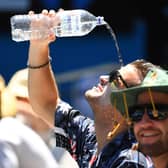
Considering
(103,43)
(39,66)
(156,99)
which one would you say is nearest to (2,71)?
(103,43)

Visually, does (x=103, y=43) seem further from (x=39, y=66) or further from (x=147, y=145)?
(x=147, y=145)

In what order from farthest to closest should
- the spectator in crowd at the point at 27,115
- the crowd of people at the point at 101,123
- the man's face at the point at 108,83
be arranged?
the spectator in crowd at the point at 27,115 → the man's face at the point at 108,83 → the crowd of people at the point at 101,123

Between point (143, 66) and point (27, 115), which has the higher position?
point (143, 66)

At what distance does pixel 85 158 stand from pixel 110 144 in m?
0.25

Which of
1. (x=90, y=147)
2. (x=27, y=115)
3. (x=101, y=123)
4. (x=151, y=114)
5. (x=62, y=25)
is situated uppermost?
(x=62, y=25)

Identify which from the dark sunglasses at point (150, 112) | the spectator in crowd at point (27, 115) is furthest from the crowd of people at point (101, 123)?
the spectator in crowd at point (27, 115)

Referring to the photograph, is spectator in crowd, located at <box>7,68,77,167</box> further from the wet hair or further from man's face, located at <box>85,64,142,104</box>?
the wet hair

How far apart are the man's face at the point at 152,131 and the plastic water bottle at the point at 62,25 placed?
0.74 metres

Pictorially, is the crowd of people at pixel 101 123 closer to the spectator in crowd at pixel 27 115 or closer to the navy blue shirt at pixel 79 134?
the navy blue shirt at pixel 79 134

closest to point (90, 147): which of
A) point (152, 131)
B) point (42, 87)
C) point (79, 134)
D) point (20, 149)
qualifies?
point (79, 134)

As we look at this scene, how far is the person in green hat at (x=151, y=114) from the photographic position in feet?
13.6

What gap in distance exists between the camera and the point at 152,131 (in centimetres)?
416

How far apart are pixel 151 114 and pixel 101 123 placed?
52 centimetres

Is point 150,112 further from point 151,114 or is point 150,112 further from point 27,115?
point 27,115
